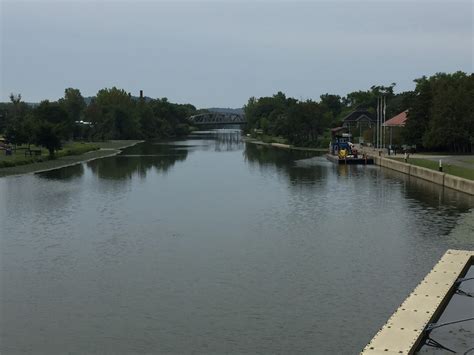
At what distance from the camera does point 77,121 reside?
152625 millimetres

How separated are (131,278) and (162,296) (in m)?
2.38

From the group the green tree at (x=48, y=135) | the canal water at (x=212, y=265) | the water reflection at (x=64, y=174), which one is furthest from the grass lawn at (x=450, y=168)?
the green tree at (x=48, y=135)

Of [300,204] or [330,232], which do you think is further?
[300,204]

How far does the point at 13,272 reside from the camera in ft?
71.0

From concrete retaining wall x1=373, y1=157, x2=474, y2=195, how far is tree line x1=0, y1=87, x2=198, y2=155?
38.6 m

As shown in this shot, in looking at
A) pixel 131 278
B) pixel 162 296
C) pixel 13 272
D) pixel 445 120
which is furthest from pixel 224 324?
pixel 445 120

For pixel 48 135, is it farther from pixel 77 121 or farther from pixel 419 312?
pixel 77 121

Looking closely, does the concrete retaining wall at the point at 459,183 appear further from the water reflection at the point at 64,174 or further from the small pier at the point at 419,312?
the water reflection at the point at 64,174

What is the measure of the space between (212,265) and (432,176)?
111 feet

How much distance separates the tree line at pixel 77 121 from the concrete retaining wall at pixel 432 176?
127ft

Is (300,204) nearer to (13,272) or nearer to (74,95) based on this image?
(13,272)

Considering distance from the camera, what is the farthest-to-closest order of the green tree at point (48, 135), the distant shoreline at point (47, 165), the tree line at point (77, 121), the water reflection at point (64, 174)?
the tree line at point (77, 121), the green tree at point (48, 135), the distant shoreline at point (47, 165), the water reflection at point (64, 174)

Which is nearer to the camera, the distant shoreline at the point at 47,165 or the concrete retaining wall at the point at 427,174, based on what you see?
the concrete retaining wall at the point at 427,174

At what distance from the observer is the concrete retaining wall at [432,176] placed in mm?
43062
